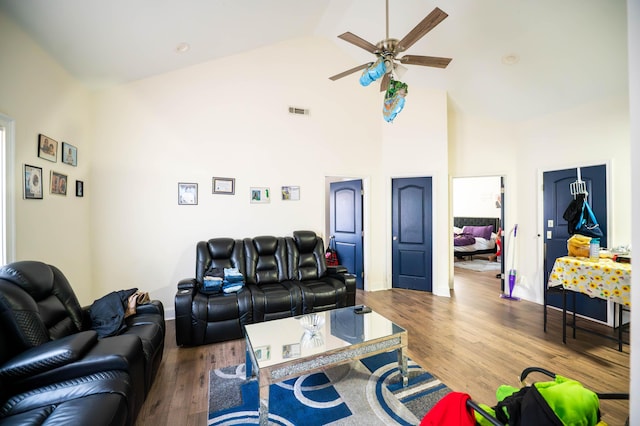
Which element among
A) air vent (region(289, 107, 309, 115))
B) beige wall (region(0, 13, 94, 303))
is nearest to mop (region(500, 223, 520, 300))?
air vent (region(289, 107, 309, 115))

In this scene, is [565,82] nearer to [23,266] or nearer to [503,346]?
[503,346]

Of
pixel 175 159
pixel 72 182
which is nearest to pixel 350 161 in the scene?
pixel 175 159

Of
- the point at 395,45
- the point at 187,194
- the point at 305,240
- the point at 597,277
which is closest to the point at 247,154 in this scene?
the point at 187,194

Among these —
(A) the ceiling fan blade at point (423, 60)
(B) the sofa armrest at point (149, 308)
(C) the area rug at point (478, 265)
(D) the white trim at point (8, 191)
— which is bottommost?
(C) the area rug at point (478, 265)

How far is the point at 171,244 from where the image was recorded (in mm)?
3725

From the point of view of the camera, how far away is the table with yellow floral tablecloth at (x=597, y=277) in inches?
98.5

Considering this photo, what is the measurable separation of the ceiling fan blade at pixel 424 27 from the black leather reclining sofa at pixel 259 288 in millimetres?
2605

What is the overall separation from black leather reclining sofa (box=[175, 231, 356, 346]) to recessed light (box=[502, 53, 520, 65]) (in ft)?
10.9

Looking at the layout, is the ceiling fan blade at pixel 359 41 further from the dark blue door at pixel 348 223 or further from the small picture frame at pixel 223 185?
the dark blue door at pixel 348 223

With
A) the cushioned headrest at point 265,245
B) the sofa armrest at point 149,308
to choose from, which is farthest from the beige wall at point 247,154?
the sofa armrest at point 149,308

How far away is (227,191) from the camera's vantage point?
157 inches

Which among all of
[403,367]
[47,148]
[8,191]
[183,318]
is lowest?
[403,367]

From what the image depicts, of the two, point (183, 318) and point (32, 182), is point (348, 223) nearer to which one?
point (183, 318)

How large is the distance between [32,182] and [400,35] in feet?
14.5
